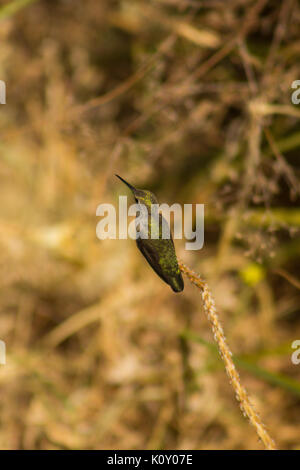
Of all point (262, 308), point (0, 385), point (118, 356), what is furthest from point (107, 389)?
point (262, 308)

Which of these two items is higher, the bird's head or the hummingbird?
the bird's head

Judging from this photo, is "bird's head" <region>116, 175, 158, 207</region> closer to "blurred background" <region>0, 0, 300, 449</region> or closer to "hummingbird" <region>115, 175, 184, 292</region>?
"hummingbird" <region>115, 175, 184, 292</region>

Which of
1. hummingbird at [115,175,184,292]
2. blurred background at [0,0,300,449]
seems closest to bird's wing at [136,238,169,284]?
hummingbird at [115,175,184,292]

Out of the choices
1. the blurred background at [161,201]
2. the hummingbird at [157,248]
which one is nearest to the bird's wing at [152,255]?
the hummingbird at [157,248]

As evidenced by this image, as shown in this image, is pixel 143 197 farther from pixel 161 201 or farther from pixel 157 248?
pixel 161 201

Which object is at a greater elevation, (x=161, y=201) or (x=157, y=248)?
(x=161, y=201)

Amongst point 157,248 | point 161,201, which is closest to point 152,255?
point 157,248

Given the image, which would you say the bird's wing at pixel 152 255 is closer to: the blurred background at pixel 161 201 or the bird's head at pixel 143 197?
the bird's head at pixel 143 197
